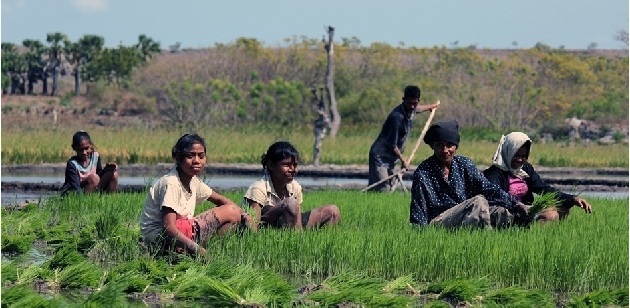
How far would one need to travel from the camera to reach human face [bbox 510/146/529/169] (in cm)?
920

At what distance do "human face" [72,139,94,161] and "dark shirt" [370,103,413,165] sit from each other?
11.0ft

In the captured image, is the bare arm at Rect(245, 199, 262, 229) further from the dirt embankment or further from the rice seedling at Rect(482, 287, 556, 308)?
the dirt embankment

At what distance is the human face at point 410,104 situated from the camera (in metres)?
13.3

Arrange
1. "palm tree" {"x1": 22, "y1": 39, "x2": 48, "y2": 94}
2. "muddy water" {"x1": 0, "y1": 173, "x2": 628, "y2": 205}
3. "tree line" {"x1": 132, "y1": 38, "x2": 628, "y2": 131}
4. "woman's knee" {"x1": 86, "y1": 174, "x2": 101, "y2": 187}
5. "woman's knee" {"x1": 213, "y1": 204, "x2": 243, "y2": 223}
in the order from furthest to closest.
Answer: "palm tree" {"x1": 22, "y1": 39, "x2": 48, "y2": 94} < "tree line" {"x1": 132, "y1": 38, "x2": 628, "y2": 131} < "muddy water" {"x1": 0, "y1": 173, "x2": 628, "y2": 205} < "woman's knee" {"x1": 86, "y1": 174, "x2": 101, "y2": 187} < "woman's knee" {"x1": 213, "y1": 204, "x2": 243, "y2": 223}

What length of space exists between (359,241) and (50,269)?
1852 millimetres

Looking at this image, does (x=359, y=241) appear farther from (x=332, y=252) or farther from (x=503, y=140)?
(x=503, y=140)

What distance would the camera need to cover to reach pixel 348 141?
1126 inches

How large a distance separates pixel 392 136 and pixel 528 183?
163 inches

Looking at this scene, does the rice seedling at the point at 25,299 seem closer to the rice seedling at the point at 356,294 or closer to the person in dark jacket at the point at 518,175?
the rice seedling at the point at 356,294

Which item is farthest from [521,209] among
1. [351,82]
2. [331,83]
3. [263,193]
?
[351,82]

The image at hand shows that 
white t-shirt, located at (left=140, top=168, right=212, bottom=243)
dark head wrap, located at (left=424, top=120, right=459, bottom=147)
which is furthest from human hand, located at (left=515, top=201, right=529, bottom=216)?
white t-shirt, located at (left=140, top=168, right=212, bottom=243)

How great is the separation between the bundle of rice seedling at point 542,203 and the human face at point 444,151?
0.66m

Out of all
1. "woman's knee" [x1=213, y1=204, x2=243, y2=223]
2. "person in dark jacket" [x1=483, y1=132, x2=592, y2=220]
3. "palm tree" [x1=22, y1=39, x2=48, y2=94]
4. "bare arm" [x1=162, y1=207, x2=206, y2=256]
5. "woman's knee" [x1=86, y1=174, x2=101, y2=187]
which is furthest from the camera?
"palm tree" [x1=22, y1=39, x2=48, y2=94]

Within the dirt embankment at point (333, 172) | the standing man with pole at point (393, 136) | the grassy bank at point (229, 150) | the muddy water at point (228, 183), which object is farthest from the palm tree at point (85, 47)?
the standing man with pole at point (393, 136)
